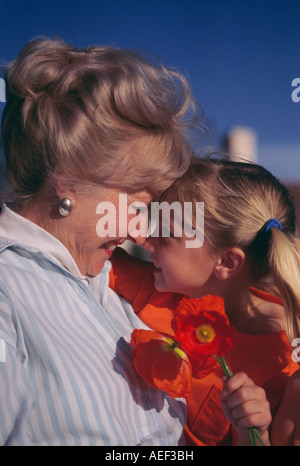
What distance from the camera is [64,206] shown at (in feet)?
4.09

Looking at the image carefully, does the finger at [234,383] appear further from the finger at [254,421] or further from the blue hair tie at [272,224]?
the blue hair tie at [272,224]

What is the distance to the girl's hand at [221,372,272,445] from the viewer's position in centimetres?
116

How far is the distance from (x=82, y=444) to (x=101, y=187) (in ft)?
2.07

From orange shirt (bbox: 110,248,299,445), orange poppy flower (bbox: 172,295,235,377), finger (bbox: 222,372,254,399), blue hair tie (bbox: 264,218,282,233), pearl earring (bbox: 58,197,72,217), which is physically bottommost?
orange shirt (bbox: 110,248,299,445)

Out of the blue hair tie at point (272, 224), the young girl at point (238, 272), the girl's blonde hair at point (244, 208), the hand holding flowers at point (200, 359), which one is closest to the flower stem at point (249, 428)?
the hand holding flowers at point (200, 359)

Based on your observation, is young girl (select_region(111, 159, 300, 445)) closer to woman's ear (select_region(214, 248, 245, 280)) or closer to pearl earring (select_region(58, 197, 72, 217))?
woman's ear (select_region(214, 248, 245, 280))

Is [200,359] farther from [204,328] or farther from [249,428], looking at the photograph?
[249,428]

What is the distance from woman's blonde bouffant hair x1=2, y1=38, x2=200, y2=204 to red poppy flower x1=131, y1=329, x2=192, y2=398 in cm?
43

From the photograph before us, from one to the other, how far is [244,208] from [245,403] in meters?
0.60

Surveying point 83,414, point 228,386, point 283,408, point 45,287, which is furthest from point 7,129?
point 283,408

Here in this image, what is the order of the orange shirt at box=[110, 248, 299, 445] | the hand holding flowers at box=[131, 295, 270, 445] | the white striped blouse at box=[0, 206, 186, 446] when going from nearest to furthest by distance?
the white striped blouse at box=[0, 206, 186, 446], the hand holding flowers at box=[131, 295, 270, 445], the orange shirt at box=[110, 248, 299, 445]

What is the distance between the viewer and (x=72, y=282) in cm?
126

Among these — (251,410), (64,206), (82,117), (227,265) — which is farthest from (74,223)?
(251,410)

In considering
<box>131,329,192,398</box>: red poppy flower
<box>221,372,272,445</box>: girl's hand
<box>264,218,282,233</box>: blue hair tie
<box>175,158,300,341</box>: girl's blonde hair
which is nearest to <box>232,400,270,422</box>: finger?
<box>221,372,272,445</box>: girl's hand
